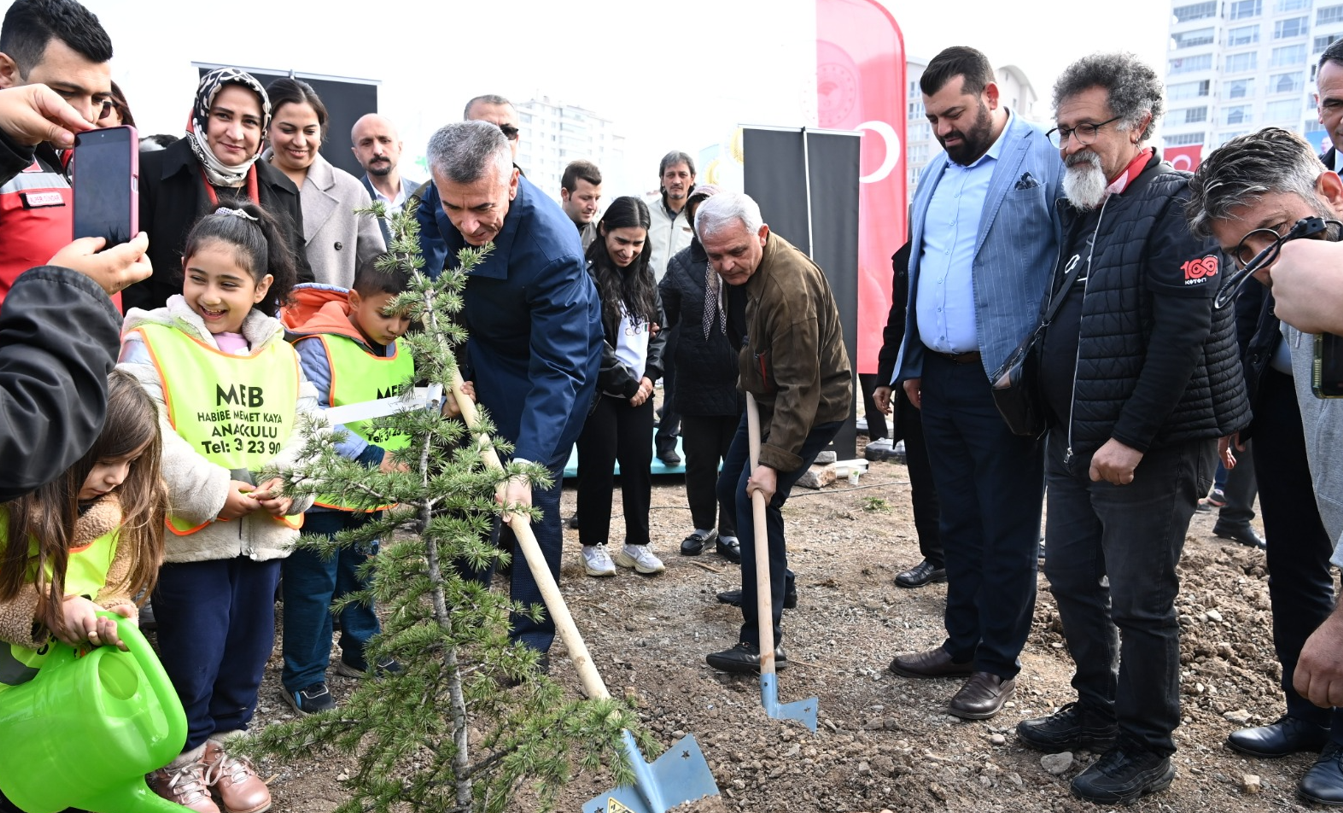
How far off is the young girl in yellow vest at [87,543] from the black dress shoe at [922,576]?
3.50 m

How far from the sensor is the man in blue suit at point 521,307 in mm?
2895

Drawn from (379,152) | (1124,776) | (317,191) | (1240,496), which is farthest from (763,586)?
(1240,496)

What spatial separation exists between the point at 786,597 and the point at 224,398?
264cm

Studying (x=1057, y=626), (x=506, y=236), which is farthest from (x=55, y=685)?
(x=1057, y=626)

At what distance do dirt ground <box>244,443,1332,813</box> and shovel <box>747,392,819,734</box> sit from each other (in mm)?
68

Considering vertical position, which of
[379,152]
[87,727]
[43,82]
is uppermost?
[379,152]

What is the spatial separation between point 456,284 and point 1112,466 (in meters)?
1.79

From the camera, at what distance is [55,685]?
188cm

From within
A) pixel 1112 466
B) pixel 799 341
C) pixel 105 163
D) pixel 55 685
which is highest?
pixel 105 163

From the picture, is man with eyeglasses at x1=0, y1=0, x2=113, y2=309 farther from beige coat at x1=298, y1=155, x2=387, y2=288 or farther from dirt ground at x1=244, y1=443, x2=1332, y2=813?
dirt ground at x1=244, y1=443, x2=1332, y2=813

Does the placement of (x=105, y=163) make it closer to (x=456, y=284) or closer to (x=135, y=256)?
(x=135, y=256)

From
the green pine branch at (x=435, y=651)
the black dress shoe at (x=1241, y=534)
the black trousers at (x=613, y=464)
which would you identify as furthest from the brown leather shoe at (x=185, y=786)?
the black dress shoe at (x=1241, y=534)

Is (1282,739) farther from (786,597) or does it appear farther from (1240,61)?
(1240,61)

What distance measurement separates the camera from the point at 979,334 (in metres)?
3.14
